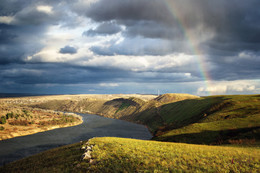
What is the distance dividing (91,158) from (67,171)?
430 cm

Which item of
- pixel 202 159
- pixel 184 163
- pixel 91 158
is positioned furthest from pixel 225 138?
pixel 91 158

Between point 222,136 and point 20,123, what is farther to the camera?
point 20,123

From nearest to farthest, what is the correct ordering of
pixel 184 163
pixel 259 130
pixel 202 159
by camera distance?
pixel 184 163
pixel 202 159
pixel 259 130

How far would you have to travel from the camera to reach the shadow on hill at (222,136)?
47.0 meters

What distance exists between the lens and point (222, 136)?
5500 centimetres

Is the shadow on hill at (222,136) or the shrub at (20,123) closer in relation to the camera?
the shadow on hill at (222,136)

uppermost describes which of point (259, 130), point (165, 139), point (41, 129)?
point (259, 130)

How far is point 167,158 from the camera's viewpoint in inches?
1013

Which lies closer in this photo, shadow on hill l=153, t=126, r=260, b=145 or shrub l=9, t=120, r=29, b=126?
shadow on hill l=153, t=126, r=260, b=145

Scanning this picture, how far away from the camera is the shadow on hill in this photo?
47.0m

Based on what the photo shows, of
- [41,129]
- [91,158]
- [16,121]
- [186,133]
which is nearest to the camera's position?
[91,158]

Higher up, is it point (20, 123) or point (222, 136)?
point (222, 136)

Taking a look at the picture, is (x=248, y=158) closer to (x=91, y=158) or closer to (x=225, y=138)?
(x=91, y=158)

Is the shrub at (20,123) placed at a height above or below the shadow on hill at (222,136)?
below
